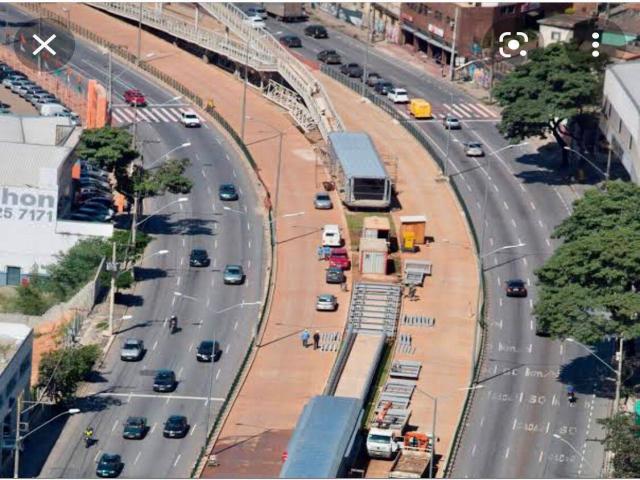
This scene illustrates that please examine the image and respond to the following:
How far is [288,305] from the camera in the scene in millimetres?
179750

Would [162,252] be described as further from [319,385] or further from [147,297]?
[319,385]

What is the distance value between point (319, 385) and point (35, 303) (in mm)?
27728

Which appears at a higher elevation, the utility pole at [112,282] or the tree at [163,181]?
the tree at [163,181]

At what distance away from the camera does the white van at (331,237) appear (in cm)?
19062

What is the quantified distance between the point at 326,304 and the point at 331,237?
13.5m

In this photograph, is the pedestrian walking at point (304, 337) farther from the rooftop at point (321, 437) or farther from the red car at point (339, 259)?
the rooftop at point (321, 437)

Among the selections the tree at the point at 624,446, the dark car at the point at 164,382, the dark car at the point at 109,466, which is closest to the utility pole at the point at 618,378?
the tree at the point at 624,446

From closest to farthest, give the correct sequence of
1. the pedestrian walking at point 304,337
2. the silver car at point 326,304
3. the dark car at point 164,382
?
the dark car at point 164,382 → the pedestrian walking at point 304,337 → the silver car at point 326,304

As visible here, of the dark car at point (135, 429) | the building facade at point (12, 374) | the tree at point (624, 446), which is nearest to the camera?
the tree at point (624, 446)

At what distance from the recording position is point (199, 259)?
18750 cm

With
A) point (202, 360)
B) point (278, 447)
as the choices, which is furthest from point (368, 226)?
point (278, 447)

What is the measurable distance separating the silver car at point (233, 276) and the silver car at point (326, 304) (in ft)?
25.5

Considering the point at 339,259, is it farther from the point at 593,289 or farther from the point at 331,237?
the point at 593,289

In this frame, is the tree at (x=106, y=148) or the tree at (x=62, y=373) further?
the tree at (x=106, y=148)
